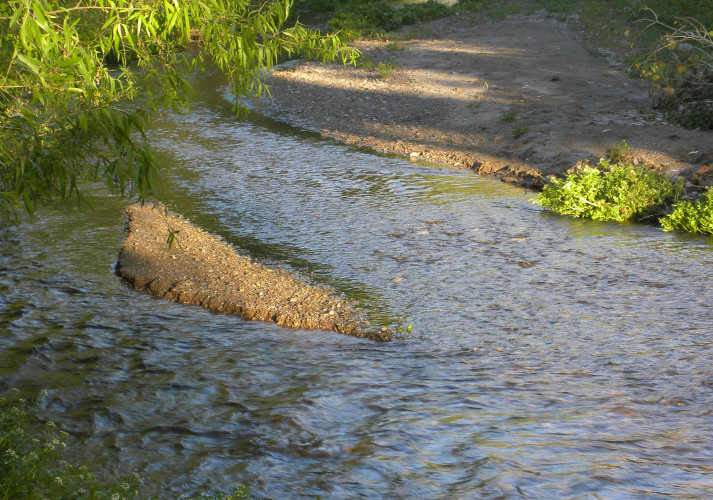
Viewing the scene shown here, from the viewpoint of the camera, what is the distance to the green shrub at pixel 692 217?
8688 millimetres

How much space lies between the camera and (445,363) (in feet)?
18.9

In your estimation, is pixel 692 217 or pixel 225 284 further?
pixel 692 217

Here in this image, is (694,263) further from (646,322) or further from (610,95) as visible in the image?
(610,95)

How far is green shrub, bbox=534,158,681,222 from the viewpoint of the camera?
9.49m

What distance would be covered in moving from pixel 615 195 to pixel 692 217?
108 cm

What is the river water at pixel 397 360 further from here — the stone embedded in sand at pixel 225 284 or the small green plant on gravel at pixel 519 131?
the small green plant on gravel at pixel 519 131

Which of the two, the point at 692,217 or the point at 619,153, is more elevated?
the point at 619,153

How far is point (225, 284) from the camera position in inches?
284

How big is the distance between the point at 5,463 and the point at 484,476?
8.35ft

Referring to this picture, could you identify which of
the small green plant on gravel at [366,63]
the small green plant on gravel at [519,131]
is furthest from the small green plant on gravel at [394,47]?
the small green plant on gravel at [519,131]

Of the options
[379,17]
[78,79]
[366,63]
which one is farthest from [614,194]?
[379,17]

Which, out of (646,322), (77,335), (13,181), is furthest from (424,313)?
(13,181)

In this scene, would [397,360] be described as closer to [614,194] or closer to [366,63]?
[614,194]

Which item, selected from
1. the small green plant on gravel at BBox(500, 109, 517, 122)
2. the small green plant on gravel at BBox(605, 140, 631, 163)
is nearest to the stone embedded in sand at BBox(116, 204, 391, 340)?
the small green plant on gravel at BBox(605, 140, 631, 163)
